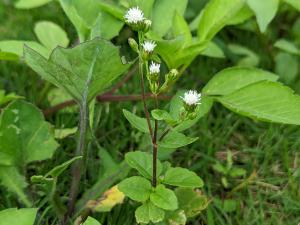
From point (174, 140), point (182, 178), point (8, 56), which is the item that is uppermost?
point (8, 56)

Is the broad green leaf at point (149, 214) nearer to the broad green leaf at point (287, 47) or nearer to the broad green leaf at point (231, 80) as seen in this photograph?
the broad green leaf at point (231, 80)

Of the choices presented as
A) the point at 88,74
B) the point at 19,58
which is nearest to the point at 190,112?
the point at 88,74

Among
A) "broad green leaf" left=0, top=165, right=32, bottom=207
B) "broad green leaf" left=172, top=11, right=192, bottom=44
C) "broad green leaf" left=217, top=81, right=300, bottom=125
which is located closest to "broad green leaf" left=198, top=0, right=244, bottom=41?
"broad green leaf" left=172, top=11, right=192, bottom=44

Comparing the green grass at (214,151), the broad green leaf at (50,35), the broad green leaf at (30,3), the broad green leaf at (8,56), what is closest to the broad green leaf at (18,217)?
the green grass at (214,151)

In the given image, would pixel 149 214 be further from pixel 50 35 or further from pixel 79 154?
pixel 50 35

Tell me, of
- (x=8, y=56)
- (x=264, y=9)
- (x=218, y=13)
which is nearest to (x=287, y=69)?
(x=264, y=9)

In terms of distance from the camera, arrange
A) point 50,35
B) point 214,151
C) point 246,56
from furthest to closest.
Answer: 1. point 246,56
2. point 50,35
3. point 214,151

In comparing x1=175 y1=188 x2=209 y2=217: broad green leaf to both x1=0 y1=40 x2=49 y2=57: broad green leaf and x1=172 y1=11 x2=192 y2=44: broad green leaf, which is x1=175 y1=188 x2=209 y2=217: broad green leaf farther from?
x1=0 y1=40 x2=49 y2=57: broad green leaf

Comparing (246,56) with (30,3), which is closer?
(30,3)
